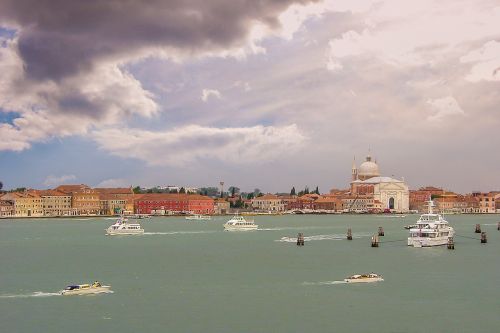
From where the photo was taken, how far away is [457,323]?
22.8m

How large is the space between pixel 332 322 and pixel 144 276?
13579 mm

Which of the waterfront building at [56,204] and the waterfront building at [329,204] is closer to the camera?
the waterfront building at [56,204]

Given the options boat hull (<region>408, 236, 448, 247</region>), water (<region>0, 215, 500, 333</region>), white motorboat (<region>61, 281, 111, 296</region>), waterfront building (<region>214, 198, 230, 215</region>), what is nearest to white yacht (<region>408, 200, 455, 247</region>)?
boat hull (<region>408, 236, 448, 247</region>)

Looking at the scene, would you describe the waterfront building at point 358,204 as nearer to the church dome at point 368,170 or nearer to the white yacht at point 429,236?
the church dome at point 368,170

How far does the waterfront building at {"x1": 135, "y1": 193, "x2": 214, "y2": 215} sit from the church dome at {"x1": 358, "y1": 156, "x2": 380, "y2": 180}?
51085 millimetres

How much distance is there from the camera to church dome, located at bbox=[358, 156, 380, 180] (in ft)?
599

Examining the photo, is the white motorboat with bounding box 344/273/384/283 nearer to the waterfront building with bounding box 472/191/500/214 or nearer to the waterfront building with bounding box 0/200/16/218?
the waterfront building with bounding box 0/200/16/218

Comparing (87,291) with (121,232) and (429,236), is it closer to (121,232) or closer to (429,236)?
(429,236)

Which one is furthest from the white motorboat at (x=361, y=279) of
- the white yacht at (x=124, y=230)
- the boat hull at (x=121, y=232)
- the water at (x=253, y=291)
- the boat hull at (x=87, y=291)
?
the white yacht at (x=124, y=230)

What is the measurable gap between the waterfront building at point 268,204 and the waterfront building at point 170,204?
31599mm

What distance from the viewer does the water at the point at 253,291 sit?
892 inches

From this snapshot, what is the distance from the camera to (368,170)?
182625mm

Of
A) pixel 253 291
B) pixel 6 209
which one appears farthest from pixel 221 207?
pixel 253 291

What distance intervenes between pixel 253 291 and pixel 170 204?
118 metres
